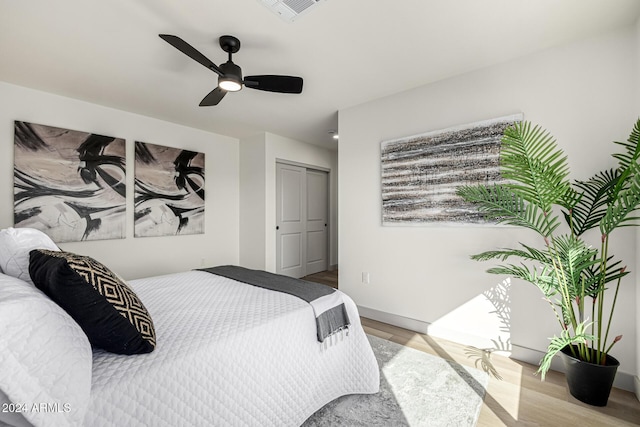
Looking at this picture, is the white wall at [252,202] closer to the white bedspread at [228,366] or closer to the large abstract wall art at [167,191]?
the large abstract wall art at [167,191]

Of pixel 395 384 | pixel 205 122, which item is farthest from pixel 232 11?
pixel 395 384

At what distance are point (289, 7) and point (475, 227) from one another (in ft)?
7.14

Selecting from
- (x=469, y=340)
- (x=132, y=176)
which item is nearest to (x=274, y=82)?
(x=132, y=176)

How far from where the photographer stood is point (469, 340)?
8.17 ft

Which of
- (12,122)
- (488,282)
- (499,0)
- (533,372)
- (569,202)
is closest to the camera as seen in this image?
(499,0)

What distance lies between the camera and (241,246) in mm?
4723

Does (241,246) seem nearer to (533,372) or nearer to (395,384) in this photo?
(395,384)

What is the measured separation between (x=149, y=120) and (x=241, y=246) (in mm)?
2220

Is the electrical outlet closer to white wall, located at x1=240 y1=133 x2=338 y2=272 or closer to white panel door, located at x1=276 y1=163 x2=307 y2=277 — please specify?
white wall, located at x1=240 y1=133 x2=338 y2=272

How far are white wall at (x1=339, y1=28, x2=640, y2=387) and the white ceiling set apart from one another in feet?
0.58

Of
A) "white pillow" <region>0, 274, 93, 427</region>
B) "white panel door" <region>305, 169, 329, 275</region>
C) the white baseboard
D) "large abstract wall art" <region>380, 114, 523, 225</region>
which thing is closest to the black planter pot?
the white baseboard

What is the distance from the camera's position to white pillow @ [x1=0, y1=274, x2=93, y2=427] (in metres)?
0.72

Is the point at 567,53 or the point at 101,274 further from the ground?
the point at 567,53

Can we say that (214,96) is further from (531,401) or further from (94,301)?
(531,401)
